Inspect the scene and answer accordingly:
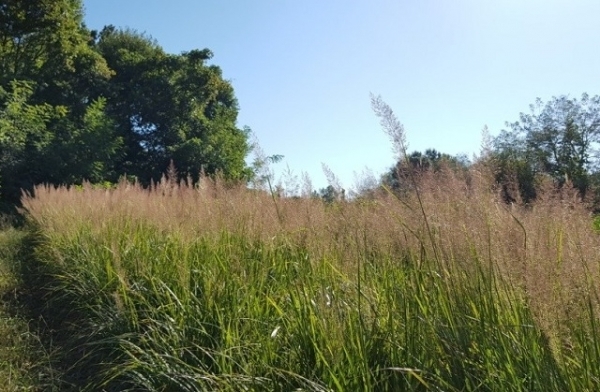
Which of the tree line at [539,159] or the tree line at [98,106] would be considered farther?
the tree line at [98,106]

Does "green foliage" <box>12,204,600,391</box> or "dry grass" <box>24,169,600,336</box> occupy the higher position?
"dry grass" <box>24,169,600,336</box>

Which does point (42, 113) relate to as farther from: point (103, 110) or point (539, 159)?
point (539, 159)

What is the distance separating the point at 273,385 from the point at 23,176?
1727cm

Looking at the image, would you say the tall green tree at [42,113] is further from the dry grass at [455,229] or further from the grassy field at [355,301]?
the dry grass at [455,229]

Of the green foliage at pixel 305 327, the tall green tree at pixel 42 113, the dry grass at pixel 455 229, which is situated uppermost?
the tall green tree at pixel 42 113

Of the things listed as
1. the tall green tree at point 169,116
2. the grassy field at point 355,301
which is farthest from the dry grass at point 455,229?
the tall green tree at point 169,116

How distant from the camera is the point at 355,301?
2.39m

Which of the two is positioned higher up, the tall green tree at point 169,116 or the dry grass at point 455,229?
the tall green tree at point 169,116

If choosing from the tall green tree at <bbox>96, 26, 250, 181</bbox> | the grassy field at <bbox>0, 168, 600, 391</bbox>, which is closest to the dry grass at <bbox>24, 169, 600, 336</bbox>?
the grassy field at <bbox>0, 168, 600, 391</bbox>

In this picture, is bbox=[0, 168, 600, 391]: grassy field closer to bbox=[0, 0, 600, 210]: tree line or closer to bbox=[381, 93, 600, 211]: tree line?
bbox=[381, 93, 600, 211]: tree line

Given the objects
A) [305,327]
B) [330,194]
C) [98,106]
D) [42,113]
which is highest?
[98,106]

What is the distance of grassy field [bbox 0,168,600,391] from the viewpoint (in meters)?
1.64

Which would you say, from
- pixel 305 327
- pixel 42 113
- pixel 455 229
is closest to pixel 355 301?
pixel 305 327

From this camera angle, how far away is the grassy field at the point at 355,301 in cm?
164
